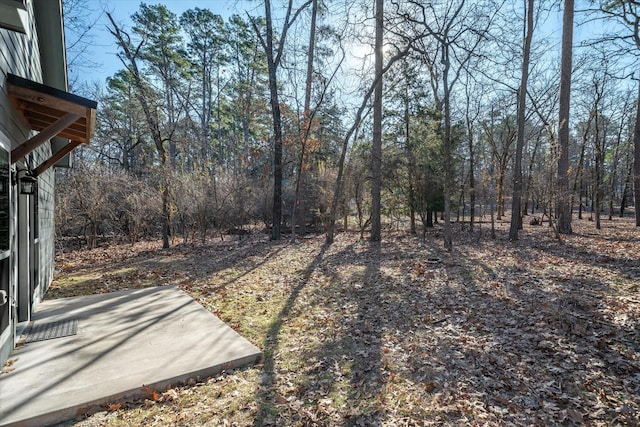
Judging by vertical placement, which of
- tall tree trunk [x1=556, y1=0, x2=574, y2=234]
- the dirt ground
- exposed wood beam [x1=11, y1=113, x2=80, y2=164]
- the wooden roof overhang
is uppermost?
tall tree trunk [x1=556, y1=0, x2=574, y2=234]

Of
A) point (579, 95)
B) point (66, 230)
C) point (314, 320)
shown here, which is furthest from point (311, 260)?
point (579, 95)

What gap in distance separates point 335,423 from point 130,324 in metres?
3.17

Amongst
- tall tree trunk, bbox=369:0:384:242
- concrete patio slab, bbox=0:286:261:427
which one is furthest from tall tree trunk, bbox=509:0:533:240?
concrete patio slab, bbox=0:286:261:427

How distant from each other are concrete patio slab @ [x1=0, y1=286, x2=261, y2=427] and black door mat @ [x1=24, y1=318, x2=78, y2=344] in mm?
100

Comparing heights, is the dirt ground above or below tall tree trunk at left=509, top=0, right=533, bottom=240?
below

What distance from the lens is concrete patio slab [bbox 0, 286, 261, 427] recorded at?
263cm

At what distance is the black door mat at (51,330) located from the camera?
3840mm

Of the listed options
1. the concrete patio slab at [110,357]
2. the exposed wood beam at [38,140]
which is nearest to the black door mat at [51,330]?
the concrete patio slab at [110,357]

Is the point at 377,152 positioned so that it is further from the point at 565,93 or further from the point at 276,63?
the point at 565,93

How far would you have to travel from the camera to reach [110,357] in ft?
11.1

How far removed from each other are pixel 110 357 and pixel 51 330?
54.8 inches

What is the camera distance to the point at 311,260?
9.05m

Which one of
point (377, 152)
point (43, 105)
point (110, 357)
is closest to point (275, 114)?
point (377, 152)

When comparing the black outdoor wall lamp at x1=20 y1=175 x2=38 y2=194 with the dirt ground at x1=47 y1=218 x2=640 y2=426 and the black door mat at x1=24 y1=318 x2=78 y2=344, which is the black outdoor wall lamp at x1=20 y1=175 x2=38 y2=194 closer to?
the black door mat at x1=24 y1=318 x2=78 y2=344
